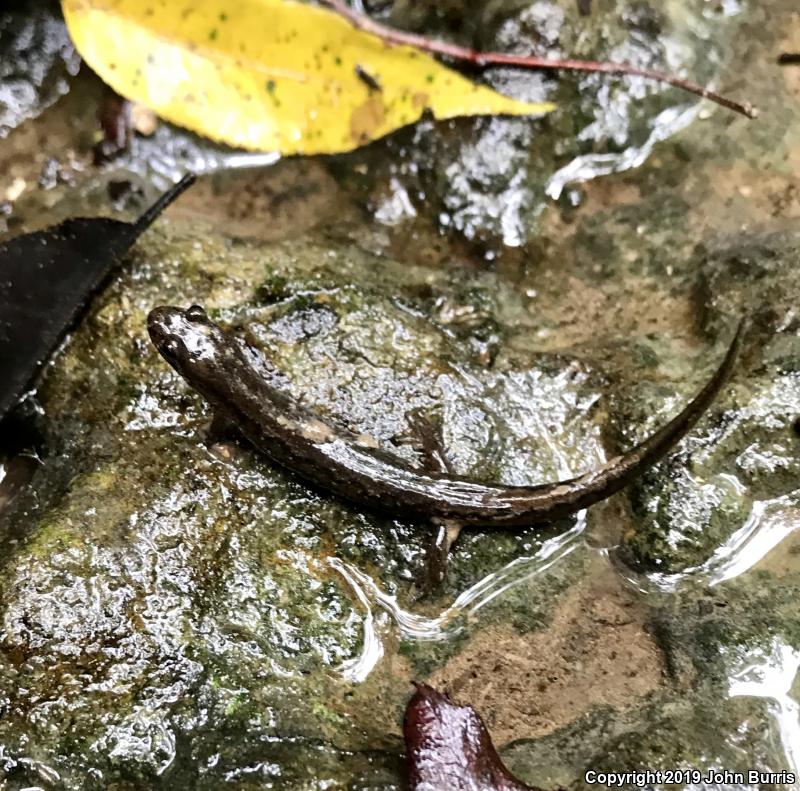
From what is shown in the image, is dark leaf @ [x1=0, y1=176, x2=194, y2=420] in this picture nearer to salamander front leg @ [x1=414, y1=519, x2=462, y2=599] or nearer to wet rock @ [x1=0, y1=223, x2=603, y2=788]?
wet rock @ [x1=0, y1=223, x2=603, y2=788]

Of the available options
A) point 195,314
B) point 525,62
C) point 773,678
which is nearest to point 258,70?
point 195,314

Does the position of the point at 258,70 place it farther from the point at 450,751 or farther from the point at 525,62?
the point at 450,751

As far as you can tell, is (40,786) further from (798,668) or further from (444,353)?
(798,668)

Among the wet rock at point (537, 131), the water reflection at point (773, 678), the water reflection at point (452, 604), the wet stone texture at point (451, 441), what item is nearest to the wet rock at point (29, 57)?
the wet stone texture at point (451, 441)

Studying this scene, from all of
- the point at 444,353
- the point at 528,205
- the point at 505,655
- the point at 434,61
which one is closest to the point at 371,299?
the point at 444,353

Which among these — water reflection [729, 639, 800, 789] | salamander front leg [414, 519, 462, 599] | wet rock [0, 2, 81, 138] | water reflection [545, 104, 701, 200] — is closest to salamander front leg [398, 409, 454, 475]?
salamander front leg [414, 519, 462, 599]

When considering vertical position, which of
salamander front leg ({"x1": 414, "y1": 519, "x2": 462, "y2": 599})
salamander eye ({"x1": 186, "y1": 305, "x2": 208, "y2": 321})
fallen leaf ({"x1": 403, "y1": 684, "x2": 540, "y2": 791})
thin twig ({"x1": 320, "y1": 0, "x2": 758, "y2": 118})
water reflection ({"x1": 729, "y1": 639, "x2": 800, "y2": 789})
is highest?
thin twig ({"x1": 320, "y1": 0, "x2": 758, "y2": 118})

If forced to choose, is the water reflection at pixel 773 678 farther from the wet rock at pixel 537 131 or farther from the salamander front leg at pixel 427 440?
the wet rock at pixel 537 131
